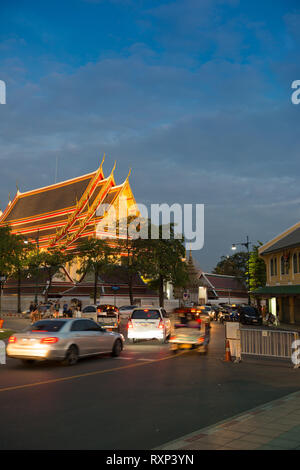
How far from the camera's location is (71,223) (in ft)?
226

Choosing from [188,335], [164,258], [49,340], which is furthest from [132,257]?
[49,340]

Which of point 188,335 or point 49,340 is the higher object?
point 49,340

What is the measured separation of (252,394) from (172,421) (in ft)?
9.96

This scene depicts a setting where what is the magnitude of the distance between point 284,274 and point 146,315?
23.7 metres

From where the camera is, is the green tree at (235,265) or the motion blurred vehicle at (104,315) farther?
the green tree at (235,265)

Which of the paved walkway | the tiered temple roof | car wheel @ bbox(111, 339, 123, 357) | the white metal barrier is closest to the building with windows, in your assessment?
the white metal barrier

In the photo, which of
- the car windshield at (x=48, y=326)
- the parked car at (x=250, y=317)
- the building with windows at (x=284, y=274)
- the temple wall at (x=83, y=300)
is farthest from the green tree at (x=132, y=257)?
the car windshield at (x=48, y=326)

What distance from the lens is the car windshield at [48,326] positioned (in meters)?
14.6

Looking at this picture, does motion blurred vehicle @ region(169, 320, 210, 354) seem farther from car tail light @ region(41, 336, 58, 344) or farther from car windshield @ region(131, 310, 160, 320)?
car tail light @ region(41, 336, 58, 344)

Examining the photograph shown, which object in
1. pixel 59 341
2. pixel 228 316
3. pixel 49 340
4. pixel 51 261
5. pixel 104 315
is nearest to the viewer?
pixel 49 340

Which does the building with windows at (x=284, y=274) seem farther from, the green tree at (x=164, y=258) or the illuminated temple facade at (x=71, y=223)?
the illuminated temple facade at (x=71, y=223)

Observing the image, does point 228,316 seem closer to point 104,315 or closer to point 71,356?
point 104,315

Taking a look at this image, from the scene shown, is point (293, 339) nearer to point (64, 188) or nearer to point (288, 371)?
point (288, 371)

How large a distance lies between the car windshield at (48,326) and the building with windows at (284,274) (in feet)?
77.1
